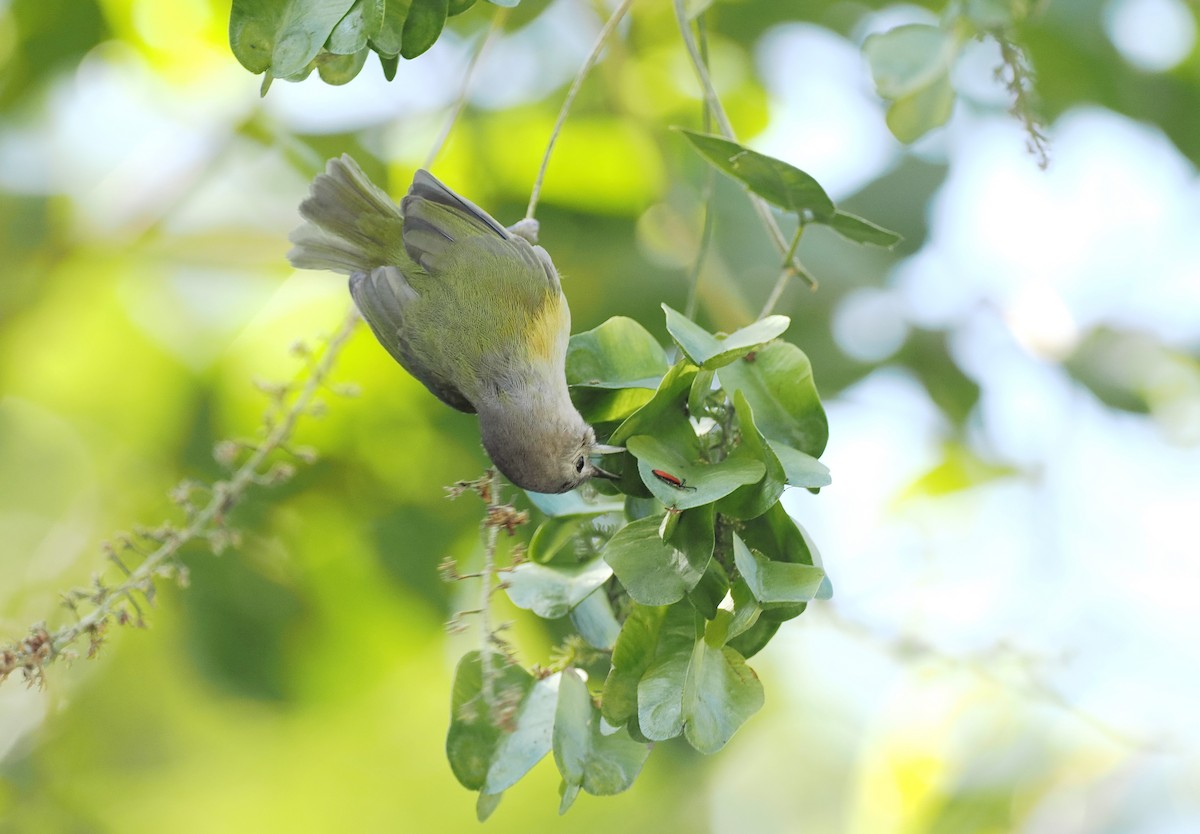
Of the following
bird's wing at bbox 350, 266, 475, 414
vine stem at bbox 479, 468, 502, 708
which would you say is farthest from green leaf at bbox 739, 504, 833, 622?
bird's wing at bbox 350, 266, 475, 414

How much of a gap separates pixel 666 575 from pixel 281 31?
2.04 ft

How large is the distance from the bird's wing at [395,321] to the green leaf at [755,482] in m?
0.78

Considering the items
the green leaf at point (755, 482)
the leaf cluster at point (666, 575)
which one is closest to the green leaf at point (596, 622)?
the leaf cluster at point (666, 575)

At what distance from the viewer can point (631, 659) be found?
1.10 metres

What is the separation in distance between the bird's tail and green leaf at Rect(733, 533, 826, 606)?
1096 mm

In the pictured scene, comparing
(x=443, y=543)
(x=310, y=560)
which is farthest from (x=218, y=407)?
Result: (x=443, y=543)

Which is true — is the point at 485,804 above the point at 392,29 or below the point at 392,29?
below

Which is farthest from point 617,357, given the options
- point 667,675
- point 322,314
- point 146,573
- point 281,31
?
point 322,314

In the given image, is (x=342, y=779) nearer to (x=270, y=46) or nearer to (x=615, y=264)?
(x=615, y=264)

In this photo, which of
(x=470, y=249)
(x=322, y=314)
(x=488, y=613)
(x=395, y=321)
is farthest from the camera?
(x=322, y=314)

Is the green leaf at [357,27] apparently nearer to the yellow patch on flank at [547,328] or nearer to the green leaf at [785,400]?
the green leaf at [785,400]

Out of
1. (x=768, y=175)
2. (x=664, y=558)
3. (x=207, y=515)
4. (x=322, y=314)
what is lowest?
(x=322, y=314)

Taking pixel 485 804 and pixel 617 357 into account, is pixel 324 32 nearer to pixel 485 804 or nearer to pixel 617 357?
pixel 617 357

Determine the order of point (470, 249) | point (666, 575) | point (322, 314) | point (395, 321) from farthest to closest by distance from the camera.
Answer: point (322, 314), point (470, 249), point (395, 321), point (666, 575)
